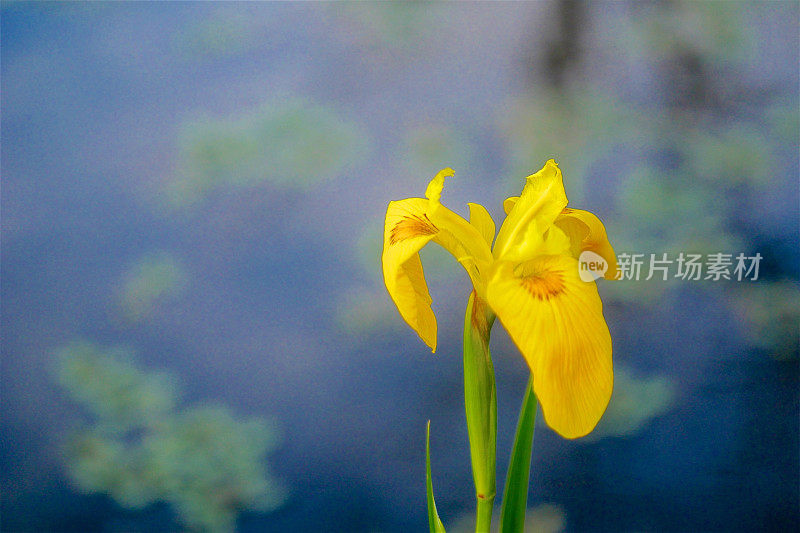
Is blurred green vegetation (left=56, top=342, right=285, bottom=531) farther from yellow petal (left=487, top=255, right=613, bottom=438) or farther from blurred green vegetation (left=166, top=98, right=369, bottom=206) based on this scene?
yellow petal (left=487, top=255, right=613, bottom=438)

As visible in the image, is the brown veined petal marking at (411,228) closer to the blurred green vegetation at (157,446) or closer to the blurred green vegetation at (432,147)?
the blurred green vegetation at (432,147)

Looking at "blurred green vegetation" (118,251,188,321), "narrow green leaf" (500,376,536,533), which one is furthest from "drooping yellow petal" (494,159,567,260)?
"blurred green vegetation" (118,251,188,321)

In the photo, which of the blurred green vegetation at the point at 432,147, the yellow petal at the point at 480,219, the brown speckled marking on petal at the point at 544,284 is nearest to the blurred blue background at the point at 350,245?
the blurred green vegetation at the point at 432,147

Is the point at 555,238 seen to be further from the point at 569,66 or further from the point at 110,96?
the point at 110,96

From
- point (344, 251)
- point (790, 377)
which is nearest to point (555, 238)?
point (344, 251)

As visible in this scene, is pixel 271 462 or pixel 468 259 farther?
pixel 271 462

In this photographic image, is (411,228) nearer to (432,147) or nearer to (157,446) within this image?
(432,147)

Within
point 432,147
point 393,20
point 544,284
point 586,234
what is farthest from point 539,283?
point 393,20

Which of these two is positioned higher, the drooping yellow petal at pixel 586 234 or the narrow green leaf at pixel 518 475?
the drooping yellow petal at pixel 586 234
